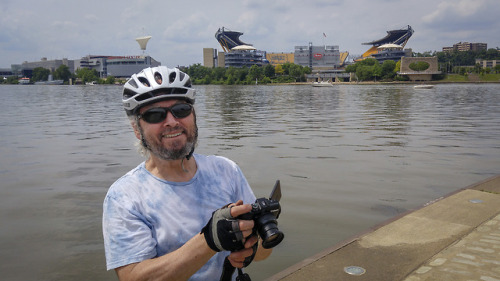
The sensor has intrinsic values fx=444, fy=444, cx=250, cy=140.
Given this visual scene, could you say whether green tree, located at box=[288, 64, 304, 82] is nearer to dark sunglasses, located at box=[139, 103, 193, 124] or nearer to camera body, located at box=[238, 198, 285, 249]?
dark sunglasses, located at box=[139, 103, 193, 124]

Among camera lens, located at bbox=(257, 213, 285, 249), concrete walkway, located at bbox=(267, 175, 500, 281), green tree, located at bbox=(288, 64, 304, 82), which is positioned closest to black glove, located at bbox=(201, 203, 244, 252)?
camera lens, located at bbox=(257, 213, 285, 249)

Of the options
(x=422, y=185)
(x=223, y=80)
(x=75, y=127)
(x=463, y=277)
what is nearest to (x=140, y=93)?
(x=463, y=277)

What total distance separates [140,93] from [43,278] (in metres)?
4.65

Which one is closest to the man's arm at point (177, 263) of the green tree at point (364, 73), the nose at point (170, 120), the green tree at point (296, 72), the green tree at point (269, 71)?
the nose at point (170, 120)

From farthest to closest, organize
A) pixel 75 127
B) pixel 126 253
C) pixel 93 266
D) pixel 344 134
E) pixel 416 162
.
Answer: pixel 75 127
pixel 344 134
pixel 416 162
pixel 93 266
pixel 126 253

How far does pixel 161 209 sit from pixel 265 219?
0.67 m

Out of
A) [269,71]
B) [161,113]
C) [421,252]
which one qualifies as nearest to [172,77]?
[161,113]

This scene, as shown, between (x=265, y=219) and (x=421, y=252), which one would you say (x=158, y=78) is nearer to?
(x=265, y=219)

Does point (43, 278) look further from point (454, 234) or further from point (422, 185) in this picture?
point (422, 185)

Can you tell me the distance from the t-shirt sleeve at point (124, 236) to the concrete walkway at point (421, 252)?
8.33 ft

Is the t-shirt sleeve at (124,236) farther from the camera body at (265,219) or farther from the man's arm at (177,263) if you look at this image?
the camera body at (265,219)

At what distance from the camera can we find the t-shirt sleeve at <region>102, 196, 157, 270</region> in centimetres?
237

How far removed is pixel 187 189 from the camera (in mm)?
2627

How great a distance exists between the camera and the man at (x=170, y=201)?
2307 millimetres
